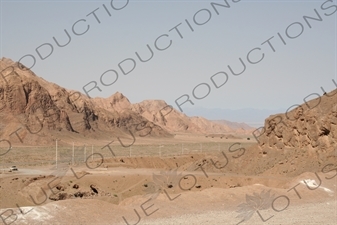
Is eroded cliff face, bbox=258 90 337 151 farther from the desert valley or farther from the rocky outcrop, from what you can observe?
the rocky outcrop

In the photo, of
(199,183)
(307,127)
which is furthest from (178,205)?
(307,127)

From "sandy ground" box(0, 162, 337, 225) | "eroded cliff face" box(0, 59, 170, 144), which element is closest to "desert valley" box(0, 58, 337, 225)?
"sandy ground" box(0, 162, 337, 225)

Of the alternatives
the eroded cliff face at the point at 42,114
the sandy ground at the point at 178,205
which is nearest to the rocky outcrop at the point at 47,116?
the eroded cliff face at the point at 42,114

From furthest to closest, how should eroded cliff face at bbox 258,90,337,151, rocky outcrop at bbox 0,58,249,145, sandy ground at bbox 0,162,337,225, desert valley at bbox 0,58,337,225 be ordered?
rocky outcrop at bbox 0,58,249,145, eroded cliff face at bbox 258,90,337,151, desert valley at bbox 0,58,337,225, sandy ground at bbox 0,162,337,225

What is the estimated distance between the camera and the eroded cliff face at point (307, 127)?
105 feet

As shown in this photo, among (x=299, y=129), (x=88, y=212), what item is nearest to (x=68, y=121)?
(x=299, y=129)

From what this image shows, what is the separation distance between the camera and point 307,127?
33.5 metres

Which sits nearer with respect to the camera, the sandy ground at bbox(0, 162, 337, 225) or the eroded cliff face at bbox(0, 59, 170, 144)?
the sandy ground at bbox(0, 162, 337, 225)

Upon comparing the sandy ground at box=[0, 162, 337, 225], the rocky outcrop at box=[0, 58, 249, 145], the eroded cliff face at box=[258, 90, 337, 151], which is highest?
the rocky outcrop at box=[0, 58, 249, 145]

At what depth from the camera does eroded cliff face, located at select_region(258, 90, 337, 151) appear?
→ 3197 cm

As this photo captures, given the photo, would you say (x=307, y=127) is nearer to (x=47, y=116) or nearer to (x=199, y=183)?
(x=199, y=183)

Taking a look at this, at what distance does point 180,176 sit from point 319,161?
9.34m

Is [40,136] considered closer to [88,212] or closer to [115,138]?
[115,138]

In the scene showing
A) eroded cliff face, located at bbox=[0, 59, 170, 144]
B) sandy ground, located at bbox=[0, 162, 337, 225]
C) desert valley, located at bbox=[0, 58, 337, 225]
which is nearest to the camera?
sandy ground, located at bbox=[0, 162, 337, 225]
